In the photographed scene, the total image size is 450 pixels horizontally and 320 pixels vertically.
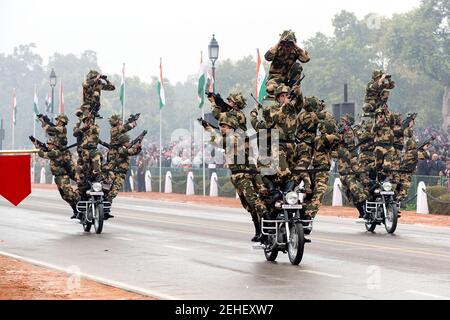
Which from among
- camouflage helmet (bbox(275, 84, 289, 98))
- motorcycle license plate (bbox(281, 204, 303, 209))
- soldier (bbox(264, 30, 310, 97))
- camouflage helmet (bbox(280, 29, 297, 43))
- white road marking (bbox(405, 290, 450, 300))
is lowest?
white road marking (bbox(405, 290, 450, 300))

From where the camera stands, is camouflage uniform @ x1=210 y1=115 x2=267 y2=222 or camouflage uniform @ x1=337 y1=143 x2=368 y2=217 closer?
camouflage uniform @ x1=210 y1=115 x2=267 y2=222

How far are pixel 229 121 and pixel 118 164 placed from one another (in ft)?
28.8

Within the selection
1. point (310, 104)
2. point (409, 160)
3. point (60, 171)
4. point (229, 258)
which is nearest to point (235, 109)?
point (310, 104)

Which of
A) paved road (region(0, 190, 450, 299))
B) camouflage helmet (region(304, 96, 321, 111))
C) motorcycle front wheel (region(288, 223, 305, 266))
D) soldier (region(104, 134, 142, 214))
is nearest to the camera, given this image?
paved road (region(0, 190, 450, 299))

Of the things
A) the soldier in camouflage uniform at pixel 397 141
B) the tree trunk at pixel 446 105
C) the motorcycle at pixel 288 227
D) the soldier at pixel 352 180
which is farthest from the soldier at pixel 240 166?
the tree trunk at pixel 446 105

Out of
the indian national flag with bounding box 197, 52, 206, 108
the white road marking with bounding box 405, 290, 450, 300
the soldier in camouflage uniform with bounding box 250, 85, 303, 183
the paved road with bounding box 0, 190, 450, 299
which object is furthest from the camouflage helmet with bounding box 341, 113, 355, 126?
the indian national flag with bounding box 197, 52, 206, 108

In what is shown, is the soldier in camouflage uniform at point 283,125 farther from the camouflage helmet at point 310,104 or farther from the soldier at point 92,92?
the soldier at point 92,92

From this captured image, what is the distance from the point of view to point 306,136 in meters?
17.9

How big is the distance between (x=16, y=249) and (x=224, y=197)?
2641 cm

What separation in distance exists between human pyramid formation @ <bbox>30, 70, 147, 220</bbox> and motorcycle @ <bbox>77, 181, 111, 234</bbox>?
0.20 metres

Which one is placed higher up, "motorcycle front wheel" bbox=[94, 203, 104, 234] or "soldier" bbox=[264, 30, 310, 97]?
"soldier" bbox=[264, 30, 310, 97]

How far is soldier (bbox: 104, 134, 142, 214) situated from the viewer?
85.6 feet

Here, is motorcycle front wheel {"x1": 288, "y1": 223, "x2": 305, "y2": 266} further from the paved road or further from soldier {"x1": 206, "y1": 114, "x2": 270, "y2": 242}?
soldier {"x1": 206, "y1": 114, "x2": 270, "y2": 242}

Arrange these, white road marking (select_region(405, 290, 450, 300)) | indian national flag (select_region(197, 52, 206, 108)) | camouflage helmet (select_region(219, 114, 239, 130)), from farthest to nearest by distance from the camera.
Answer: indian national flag (select_region(197, 52, 206, 108)) → camouflage helmet (select_region(219, 114, 239, 130)) → white road marking (select_region(405, 290, 450, 300))
